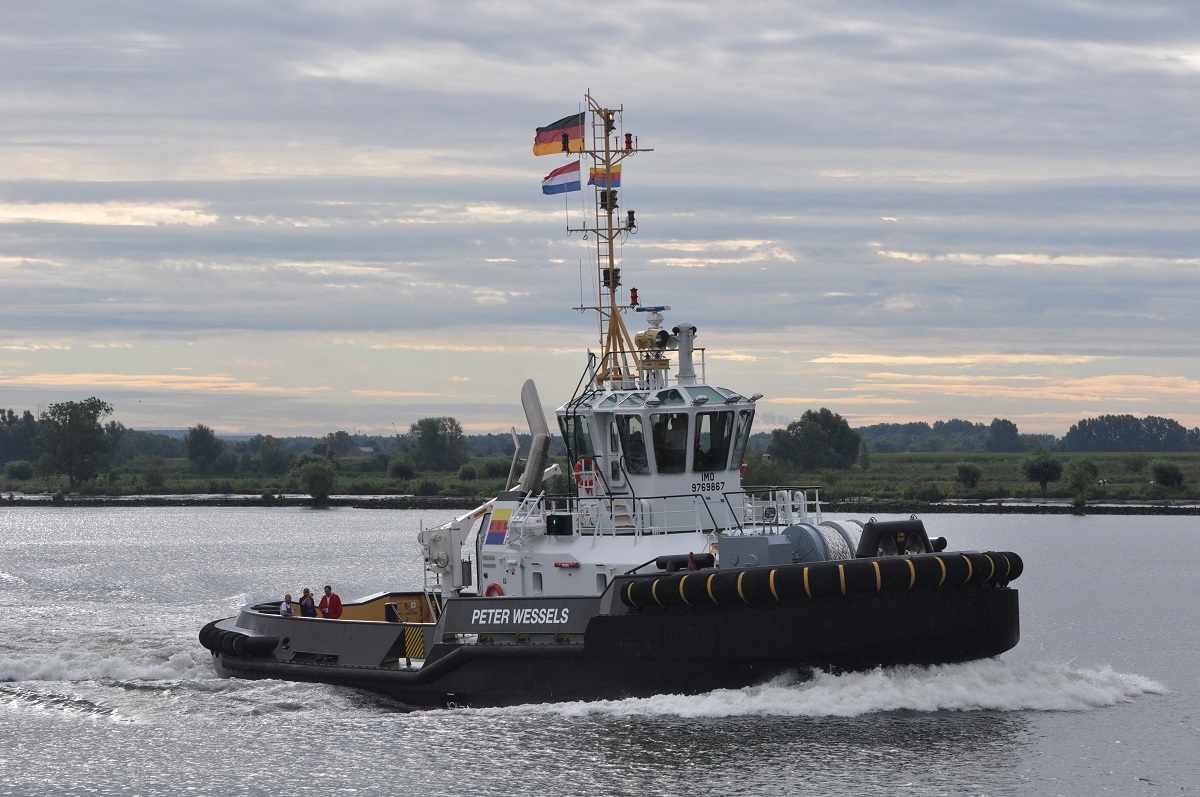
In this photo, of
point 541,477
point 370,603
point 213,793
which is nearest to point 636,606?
point 541,477

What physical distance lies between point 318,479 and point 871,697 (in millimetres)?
65767

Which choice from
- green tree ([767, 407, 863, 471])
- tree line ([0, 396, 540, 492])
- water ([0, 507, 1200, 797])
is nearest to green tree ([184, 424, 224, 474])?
tree line ([0, 396, 540, 492])

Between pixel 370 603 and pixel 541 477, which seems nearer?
pixel 541 477

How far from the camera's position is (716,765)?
1328 cm

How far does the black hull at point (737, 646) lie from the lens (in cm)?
1375

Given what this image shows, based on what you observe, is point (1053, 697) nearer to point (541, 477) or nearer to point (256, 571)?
point (541, 477)

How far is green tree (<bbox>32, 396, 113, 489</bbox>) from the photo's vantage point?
89.9 metres

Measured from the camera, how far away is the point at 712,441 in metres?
16.1

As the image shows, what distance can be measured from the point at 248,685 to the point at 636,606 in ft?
19.7

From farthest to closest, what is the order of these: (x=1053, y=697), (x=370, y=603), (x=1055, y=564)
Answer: (x=1055, y=564)
(x=370, y=603)
(x=1053, y=697)

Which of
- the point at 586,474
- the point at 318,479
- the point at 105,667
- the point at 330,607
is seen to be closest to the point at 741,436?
the point at 586,474

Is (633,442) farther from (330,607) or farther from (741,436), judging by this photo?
(330,607)

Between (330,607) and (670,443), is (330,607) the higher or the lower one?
the lower one

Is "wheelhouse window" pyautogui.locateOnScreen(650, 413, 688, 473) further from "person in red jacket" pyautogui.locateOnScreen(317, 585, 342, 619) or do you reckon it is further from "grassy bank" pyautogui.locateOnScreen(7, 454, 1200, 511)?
"grassy bank" pyautogui.locateOnScreen(7, 454, 1200, 511)
